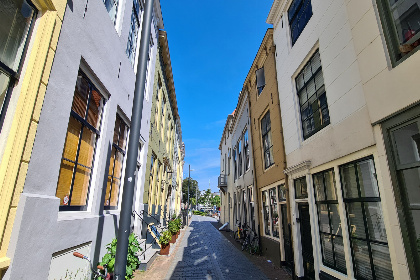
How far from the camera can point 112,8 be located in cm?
529

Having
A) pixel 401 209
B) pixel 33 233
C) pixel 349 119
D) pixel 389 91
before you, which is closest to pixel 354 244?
pixel 401 209

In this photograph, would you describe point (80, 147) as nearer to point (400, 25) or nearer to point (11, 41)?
point (11, 41)

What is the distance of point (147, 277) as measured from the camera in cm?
552

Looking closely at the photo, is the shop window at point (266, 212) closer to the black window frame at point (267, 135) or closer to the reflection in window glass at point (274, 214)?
the reflection in window glass at point (274, 214)

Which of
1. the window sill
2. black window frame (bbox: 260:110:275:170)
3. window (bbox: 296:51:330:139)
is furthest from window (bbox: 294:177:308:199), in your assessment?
the window sill

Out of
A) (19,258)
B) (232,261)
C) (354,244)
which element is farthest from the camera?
(232,261)

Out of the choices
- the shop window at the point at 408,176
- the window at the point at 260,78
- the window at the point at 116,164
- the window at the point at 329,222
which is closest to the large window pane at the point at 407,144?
the shop window at the point at 408,176

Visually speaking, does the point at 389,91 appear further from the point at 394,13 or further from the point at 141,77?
the point at 141,77

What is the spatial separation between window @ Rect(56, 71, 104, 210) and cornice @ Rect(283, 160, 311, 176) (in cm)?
508

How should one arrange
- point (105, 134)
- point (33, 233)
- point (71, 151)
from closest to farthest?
point (33, 233) < point (71, 151) < point (105, 134)

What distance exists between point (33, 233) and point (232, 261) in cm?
675

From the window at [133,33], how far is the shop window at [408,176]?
638cm

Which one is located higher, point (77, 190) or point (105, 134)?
point (105, 134)

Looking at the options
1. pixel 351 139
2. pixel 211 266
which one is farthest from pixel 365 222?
pixel 211 266
